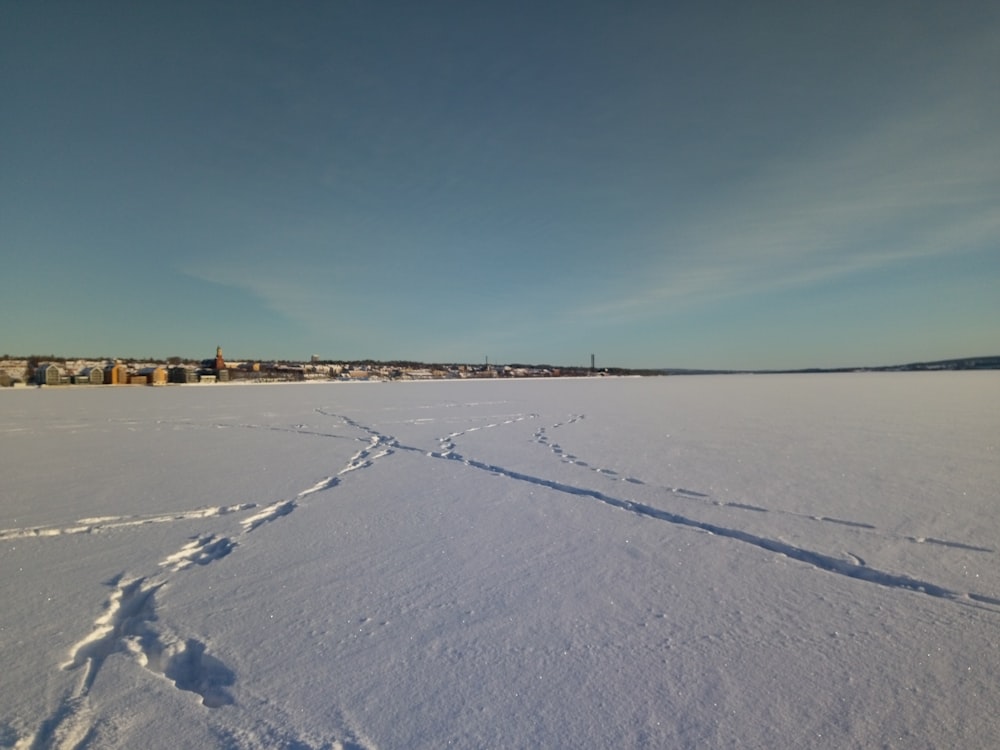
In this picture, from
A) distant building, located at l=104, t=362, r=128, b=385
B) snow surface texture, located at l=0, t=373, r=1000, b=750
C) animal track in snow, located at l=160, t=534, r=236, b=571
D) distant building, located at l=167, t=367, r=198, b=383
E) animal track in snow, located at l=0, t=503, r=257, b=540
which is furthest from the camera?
distant building, located at l=167, t=367, r=198, b=383

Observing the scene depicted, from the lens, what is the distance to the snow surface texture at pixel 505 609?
160 cm

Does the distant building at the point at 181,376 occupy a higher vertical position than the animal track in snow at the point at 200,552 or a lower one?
higher

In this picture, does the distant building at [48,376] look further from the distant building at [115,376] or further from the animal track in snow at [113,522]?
the animal track in snow at [113,522]

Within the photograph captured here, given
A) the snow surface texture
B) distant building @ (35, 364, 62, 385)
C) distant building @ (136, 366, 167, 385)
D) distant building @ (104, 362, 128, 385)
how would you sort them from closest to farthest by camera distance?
1. the snow surface texture
2. distant building @ (35, 364, 62, 385)
3. distant building @ (104, 362, 128, 385)
4. distant building @ (136, 366, 167, 385)

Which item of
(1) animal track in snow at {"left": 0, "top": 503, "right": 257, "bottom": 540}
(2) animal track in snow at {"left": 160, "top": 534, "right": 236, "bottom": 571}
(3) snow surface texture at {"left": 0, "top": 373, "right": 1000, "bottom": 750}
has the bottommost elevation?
(3) snow surface texture at {"left": 0, "top": 373, "right": 1000, "bottom": 750}

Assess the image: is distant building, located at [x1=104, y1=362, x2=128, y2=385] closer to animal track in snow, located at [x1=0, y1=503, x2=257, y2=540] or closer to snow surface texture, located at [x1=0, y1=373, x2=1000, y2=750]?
snow surface texture, located at [x1=0, y1=373, x2=1000, y2=750]

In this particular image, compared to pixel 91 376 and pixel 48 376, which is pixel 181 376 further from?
pixel 48 376

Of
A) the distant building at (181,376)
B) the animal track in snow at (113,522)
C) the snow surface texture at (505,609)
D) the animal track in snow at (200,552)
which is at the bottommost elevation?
the snow surface texture at (505,609)

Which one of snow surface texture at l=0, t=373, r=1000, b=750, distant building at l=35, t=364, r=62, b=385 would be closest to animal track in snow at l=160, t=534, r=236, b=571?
snow surface texture at l=0, t=373, r=1000, b=750

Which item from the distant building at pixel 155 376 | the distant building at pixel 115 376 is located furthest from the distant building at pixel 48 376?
the distant building at pixel 155 376

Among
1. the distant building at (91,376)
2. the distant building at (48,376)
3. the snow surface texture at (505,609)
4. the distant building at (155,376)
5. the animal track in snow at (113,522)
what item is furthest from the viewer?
the distant building at (155,376)

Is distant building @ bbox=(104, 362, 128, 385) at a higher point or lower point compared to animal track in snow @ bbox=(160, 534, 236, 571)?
higher

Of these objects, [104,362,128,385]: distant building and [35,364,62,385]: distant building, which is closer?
[35,364,62,385]: distant building

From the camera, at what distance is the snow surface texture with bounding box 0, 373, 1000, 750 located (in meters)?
1.60
